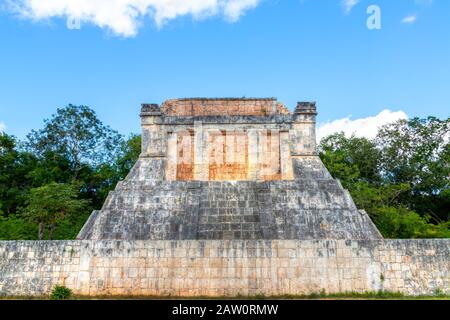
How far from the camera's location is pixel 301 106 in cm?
2030

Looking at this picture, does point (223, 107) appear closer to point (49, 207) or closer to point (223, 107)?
point (223, 107)

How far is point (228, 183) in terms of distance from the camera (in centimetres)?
1703

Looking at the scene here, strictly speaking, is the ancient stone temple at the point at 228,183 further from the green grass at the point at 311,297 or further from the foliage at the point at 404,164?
the foliage at the point at 404,164

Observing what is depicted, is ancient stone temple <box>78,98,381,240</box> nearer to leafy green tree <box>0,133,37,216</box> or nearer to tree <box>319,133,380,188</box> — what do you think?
tree <box>319,133,380,188</box>

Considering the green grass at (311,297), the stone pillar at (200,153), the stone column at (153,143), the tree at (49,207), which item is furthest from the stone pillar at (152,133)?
the green grass at (311,297)

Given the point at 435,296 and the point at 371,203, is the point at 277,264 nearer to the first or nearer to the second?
the point at 435,296

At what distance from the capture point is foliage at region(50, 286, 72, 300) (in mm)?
11047

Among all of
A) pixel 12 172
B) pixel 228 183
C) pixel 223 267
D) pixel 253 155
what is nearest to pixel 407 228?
pixel 253 155

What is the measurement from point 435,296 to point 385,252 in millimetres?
1597

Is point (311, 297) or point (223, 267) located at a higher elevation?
point (223, 267)

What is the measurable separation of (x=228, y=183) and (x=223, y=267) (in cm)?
593

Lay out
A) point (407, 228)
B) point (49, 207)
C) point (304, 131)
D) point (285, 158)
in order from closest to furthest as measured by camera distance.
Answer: point (407, 228)
point (285, 158)
point (49, 207)
point (304, 131)

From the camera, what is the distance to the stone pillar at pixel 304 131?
1958 cm

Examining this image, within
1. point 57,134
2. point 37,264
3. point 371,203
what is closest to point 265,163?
point 371,203
